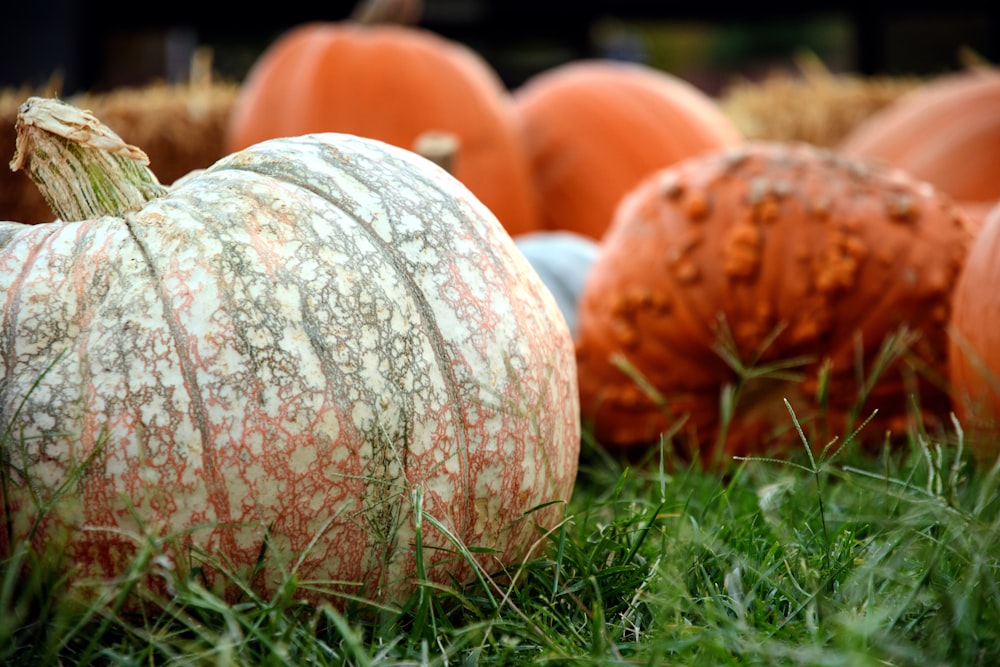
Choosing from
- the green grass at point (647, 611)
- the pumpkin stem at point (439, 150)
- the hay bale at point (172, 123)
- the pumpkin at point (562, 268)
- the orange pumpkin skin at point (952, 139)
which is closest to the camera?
the green grass at point (647, 611)

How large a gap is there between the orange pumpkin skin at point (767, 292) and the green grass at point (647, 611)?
2.77ft

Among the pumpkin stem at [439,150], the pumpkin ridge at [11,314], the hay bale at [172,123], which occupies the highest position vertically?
the pumpkin stem at [439,150]

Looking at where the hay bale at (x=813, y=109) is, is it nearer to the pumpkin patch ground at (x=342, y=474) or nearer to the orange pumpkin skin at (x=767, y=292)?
the orange pumpkin skin at (x=767, y=292)

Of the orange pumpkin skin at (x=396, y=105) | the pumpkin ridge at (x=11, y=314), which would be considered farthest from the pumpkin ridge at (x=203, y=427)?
the orange pumpkin skin at (x=396, y=105)

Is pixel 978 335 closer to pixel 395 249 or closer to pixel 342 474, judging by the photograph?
pixel 395 249

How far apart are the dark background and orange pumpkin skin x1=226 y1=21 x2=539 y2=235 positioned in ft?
12.4

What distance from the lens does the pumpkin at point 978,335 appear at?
2340mm

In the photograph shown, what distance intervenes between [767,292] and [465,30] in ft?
27.2

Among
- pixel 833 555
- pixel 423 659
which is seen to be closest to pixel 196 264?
pixel 423 659

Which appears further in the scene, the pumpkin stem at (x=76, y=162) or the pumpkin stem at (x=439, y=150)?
the pumpkin stem at (x=439, y=150)

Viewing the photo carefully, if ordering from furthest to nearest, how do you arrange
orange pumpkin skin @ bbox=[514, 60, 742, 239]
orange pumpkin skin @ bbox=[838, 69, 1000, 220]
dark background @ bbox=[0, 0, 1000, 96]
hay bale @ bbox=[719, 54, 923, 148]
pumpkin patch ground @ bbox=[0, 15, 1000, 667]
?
dark background @ bbox=[0, 0, 1000, 96] → hay bale @ bbox=[719, 54, 923, 148] → orange pumpkin skin @ bbox=[514, 60, 742, 239] → orange pumpkin skin @ bbox=[838, 69, 1000, 220] → pumpkin patch ground @ bbox=[0, 15, 1000, 667]

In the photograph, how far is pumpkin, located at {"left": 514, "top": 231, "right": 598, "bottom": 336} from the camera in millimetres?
3436

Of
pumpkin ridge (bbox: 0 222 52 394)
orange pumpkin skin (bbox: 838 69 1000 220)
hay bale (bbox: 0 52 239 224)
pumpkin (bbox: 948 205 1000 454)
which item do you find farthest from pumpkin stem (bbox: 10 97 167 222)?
hay bale (bbox: 0 52 239 224)

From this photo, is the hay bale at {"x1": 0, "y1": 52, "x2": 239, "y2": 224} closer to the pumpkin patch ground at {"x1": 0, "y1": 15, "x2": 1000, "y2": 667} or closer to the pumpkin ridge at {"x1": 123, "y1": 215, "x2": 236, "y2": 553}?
the pumpkin patch ground at {"x1": 0, "y1": 15, "x2": 1000, "y2": 667}
